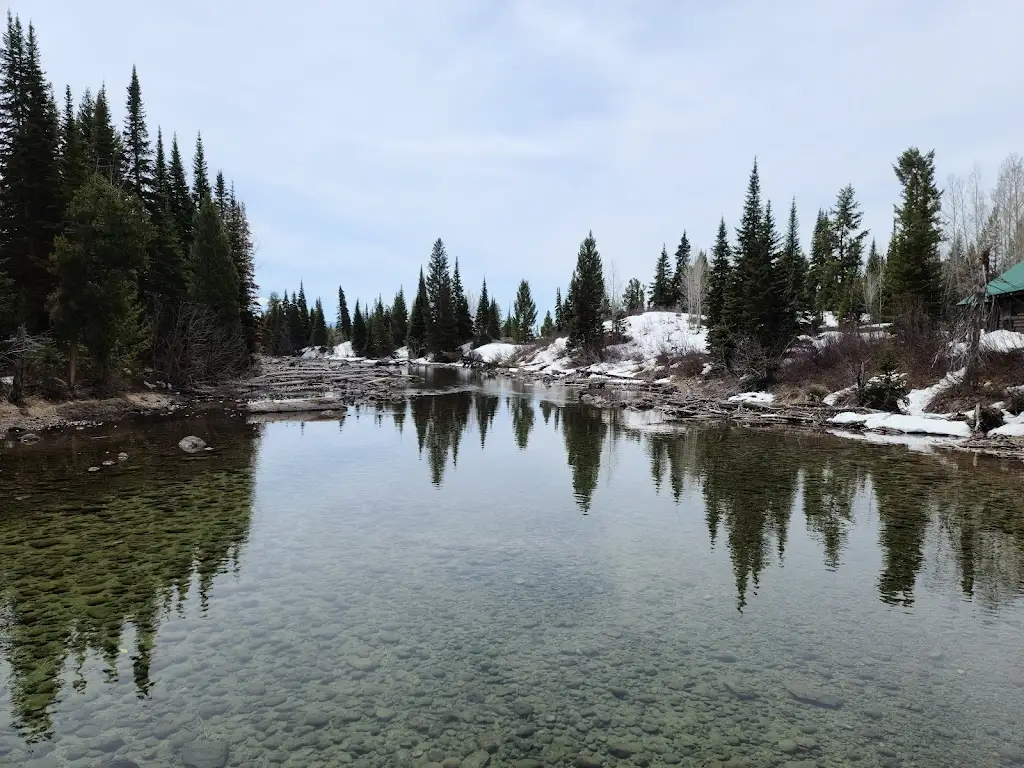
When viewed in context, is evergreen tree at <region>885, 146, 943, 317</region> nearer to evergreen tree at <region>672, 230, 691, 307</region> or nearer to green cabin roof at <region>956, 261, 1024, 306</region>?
green cabin roof at <region>956, 261, 1024, 306</region>

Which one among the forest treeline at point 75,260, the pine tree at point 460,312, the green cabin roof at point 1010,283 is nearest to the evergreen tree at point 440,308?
the pine tree at point 460,312

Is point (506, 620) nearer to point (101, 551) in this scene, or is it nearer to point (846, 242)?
point (101, 551)

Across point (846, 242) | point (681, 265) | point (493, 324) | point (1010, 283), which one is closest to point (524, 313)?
point (493, 324)

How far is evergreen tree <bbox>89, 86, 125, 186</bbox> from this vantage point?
4369 centimetres

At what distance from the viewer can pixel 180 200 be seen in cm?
5647

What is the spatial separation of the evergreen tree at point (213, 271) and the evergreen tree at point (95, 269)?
17.1 meters

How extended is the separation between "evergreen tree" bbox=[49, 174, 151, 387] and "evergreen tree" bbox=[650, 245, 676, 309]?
8739cm

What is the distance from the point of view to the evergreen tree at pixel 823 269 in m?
75.8

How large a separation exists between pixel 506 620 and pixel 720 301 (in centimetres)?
5470

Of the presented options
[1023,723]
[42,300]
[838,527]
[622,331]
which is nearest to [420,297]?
[622,331]

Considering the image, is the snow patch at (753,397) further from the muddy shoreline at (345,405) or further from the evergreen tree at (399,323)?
the evergreen tree at (399,323)

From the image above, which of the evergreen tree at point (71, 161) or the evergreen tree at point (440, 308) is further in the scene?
the evergreen tree at point (440, 308)

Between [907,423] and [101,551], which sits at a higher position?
[907,423]

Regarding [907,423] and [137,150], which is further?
[137,150]
